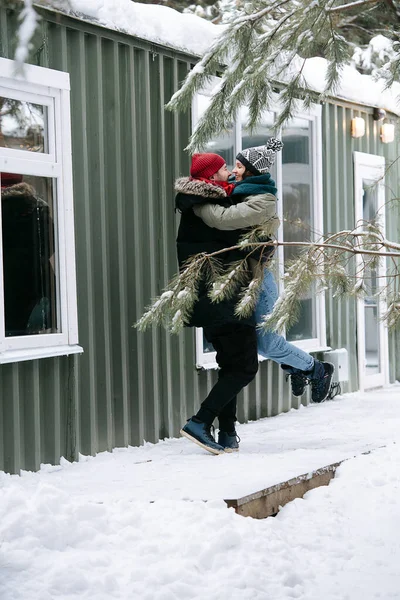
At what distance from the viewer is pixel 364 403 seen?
879cm

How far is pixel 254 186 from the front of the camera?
19.6ft

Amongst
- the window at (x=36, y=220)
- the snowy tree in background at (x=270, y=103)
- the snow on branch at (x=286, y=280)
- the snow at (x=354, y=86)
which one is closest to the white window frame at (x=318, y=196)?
the snow at (x=354, y=86)

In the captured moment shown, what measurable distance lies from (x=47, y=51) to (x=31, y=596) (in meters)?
3.44

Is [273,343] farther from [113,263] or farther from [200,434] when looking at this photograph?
[113,263]

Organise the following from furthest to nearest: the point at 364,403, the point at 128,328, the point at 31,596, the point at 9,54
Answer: the point at 364,403 < the point at 128,328 < the point at 9,54 < the point at 31,596

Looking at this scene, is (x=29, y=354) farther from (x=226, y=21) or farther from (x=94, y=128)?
(x=226, y=21)

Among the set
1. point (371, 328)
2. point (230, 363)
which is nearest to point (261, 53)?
point (230, 363)

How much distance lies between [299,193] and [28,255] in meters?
3.59

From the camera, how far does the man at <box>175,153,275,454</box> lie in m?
5.84

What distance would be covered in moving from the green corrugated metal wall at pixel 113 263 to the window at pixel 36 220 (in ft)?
0.39

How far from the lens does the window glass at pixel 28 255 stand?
18.6 ft

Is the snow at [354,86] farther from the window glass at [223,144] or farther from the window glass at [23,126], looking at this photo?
the window glass at [23,126]

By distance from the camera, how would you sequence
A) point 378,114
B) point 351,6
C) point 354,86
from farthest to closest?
point 378,114
point 354,86
point 351,6

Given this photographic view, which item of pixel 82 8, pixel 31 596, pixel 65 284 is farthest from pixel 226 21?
pixel 31 596
